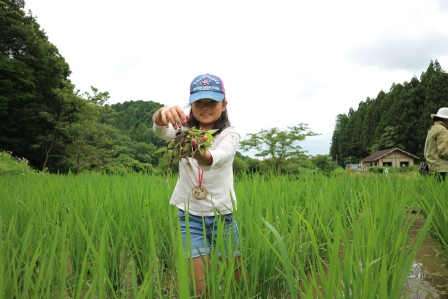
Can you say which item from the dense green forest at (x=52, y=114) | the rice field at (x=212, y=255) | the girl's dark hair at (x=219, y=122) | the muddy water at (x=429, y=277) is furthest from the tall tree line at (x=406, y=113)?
the girl's dark hair at (x=219, y=122)

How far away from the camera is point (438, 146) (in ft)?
11.3

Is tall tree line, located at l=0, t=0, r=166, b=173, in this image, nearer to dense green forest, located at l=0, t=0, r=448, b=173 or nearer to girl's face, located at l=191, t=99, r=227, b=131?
dense green forest, located at l=0, t=0, r=448, b=173

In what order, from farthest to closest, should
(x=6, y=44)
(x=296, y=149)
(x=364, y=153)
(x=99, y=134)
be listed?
(x=364, y=153)
(x=296, y=149)
(x=99, y=134)
(x=6, y=44)

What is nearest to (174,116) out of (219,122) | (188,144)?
(188,144)

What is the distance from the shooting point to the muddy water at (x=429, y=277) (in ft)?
4.75

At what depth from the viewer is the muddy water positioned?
4.75ft

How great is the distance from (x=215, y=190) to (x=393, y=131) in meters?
36.7

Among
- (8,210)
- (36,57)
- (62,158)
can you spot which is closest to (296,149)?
(62,158)

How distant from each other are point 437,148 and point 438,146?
1.3 inches

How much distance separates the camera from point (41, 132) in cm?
1866

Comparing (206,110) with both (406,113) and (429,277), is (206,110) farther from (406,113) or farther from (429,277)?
(406,113)

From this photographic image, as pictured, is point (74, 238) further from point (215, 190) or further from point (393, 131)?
point (393, 131)

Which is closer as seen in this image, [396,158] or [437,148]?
[437,148]

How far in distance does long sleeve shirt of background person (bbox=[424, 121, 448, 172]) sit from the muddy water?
1.62 metres
